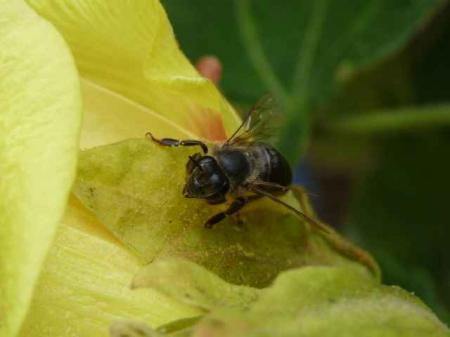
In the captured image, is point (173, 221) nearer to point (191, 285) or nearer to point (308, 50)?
point (191, 285)

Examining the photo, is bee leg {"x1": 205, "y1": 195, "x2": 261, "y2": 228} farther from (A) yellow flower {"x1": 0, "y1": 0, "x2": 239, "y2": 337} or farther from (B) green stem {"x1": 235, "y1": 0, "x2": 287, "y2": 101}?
(B) green stem {"x1": 235, "y1": 0, "x2": 287, "y2": 101}

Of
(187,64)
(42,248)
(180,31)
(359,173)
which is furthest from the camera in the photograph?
(359,173)

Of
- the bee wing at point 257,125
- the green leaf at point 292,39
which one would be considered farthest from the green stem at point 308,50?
Result: the bee wing at point 257,125

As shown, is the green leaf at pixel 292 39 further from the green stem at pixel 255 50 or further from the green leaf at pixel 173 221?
the green leaf at pixel 173 221

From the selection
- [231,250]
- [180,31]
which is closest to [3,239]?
[231,250]

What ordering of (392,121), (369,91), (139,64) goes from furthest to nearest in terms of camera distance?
(369,91)
(392,121)
(139,64)

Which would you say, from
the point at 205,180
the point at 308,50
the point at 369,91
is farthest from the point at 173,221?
the point at 369,91

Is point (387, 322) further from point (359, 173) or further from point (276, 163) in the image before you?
point (359, 173)
